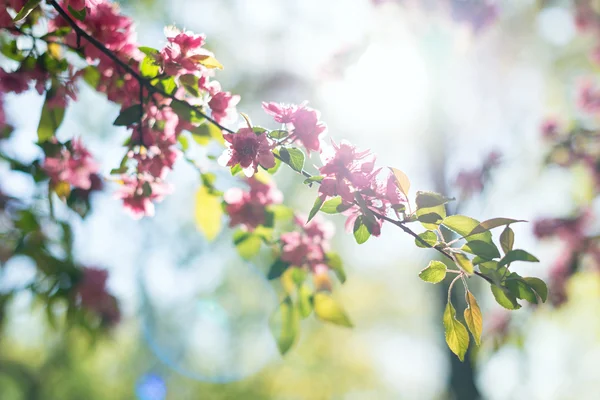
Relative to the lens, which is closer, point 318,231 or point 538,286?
point 538,286

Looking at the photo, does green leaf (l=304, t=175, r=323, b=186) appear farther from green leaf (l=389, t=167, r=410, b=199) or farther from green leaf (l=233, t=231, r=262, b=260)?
green leaf (l=233, t=231, r=262, b=260)

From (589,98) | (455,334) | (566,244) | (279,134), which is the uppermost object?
(589,98)

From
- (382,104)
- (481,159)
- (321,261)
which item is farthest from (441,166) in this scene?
(321,261)

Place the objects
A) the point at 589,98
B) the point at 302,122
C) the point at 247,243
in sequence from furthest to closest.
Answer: the point at 589,98 → the point at 247,243 → the point at 302,122

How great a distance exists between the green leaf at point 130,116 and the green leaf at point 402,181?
47 cm

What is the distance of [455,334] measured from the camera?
30.7 inches

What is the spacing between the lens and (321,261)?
46.4 inches

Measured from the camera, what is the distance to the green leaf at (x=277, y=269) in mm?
1125

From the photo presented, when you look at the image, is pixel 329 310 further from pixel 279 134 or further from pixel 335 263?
pixel 279 134

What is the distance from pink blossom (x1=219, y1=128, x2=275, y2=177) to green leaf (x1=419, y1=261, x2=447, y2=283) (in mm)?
293

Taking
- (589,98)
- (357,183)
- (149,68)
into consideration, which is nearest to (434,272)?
(357,183)

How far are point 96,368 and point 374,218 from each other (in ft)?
29.4

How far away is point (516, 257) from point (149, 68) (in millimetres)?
730

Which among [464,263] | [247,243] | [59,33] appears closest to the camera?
[464,263]
